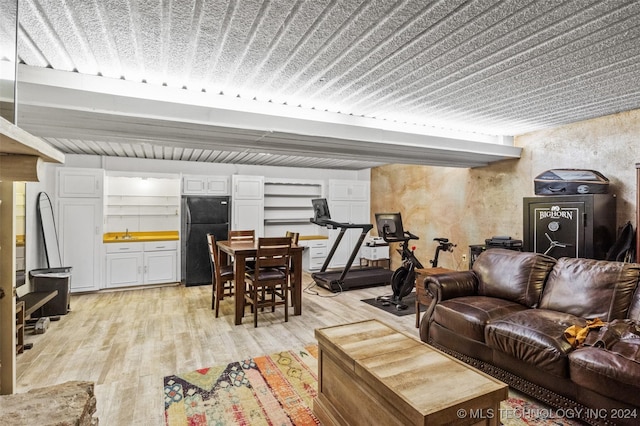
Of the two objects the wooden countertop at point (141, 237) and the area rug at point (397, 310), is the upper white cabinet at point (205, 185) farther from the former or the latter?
the area rug at point (397, 310)

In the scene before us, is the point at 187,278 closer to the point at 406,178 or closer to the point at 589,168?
the point at 406,178

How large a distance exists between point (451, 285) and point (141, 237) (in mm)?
5540

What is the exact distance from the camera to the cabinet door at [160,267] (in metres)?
5.86

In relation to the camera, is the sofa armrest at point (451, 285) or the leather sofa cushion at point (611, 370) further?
the sofa armrest at point (451, 285)

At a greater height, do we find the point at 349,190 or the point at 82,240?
the point at 349,190

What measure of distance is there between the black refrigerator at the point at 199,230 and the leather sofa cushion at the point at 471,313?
173 inches

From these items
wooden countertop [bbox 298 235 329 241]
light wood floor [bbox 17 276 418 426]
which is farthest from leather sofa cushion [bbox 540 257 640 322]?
wooden countertop [bbox 298 235 329 241]

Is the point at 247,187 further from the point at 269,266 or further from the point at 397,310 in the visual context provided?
the point at 397,310

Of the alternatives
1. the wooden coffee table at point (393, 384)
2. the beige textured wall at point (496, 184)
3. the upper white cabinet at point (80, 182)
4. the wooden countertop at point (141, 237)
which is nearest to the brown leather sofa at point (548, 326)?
the wooden coffee table at point (393, 384)

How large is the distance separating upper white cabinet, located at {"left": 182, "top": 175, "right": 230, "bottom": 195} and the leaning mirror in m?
2.00

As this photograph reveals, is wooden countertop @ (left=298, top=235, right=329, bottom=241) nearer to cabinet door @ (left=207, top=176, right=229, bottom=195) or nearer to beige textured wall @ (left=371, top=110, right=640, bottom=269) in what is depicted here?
beige textured wall @ (left=371, top=110, right=640, bottom=269)

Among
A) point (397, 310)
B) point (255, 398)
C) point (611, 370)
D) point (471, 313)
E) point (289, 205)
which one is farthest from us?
point (289, 205)

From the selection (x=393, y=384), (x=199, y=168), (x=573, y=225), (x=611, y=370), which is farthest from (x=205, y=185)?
(x=611, y=370)

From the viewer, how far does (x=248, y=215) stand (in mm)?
6668
